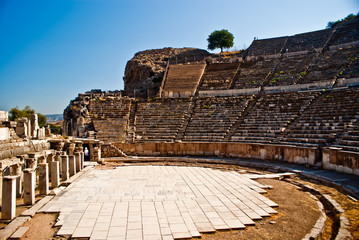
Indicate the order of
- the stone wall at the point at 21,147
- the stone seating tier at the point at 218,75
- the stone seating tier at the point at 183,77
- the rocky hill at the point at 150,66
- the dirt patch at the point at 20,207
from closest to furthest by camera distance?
the dirt patch at the point at 20,207
the stone wall at the point at 21,147
the stone seating tier at the point at 218,75
the stone seating tier at the point at 183,77
the rocky hill at the point at 150,66

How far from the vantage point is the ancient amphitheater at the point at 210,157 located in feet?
22.0

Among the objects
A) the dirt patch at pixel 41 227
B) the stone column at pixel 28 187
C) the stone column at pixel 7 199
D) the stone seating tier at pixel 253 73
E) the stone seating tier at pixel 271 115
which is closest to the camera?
the dirt patch at pixel 41 227

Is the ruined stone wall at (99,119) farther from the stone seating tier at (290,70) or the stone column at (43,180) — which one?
the stone seating tier at (290,70)

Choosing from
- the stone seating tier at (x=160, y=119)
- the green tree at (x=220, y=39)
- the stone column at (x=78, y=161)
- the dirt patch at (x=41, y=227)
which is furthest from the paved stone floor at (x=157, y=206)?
the green tree at (x=220, y=39)

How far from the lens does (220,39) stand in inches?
1761

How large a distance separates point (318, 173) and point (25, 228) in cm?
1123

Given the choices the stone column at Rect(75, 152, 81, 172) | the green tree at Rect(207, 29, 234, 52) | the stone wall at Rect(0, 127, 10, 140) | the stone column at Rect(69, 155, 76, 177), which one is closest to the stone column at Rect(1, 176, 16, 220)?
the stone wall at Rect(0, 127, 10, 140)

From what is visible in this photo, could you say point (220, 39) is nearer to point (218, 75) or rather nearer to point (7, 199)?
point (218, 75)

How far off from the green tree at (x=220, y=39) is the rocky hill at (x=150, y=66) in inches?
117

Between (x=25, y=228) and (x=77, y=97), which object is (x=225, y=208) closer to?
(x=25, y=228)

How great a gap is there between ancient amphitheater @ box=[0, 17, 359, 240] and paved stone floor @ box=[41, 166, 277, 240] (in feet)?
0.15

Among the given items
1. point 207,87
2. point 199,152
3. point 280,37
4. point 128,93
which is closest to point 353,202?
point 199,152

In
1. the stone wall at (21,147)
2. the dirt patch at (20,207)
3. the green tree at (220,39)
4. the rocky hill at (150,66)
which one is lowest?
the dirt patch at (20,207)

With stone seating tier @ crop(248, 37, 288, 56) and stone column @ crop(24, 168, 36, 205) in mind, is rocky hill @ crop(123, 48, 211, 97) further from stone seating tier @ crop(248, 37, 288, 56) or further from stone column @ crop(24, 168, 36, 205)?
stone column @ crop(24, 168, 36, 205)
